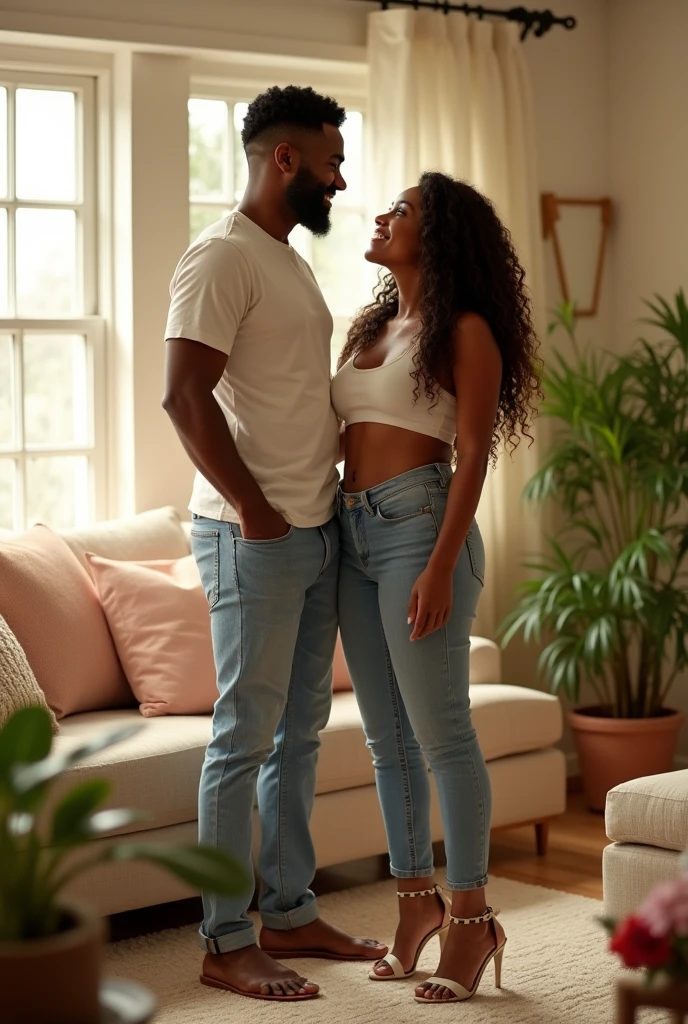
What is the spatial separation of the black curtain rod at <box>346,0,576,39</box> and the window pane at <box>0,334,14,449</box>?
1589mm

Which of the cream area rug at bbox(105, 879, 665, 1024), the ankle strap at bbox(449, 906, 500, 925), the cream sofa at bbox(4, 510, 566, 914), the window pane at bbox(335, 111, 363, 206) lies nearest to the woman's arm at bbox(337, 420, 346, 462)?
the cream sofa at bbox(4, 510, 566, 914)

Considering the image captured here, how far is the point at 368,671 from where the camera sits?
2.64 meters

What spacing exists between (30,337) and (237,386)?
156 centimetres

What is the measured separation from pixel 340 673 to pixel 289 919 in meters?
0.91

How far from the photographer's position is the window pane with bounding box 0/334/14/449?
3812 millimetres

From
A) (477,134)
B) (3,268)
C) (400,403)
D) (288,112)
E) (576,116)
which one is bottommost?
(400,403)

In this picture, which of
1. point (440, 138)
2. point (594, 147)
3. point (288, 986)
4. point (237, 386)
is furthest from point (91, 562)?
point (594, 147)

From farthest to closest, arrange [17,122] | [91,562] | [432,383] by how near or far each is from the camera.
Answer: [17,122] → [91,562] → [432,383]

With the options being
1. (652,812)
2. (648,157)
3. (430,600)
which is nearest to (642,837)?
(652,812)

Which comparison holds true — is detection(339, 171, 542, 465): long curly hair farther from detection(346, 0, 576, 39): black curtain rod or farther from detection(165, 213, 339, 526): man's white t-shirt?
detection(346, 0, 576, 39): black curtain rod

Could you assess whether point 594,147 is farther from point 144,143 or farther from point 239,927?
point 239,927

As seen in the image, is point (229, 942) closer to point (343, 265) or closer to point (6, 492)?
point (6, 492)

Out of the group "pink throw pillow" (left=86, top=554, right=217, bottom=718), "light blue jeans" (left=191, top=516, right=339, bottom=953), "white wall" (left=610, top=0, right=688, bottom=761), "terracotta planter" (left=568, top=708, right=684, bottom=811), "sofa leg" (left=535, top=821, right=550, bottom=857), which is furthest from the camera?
"white wall" (left=610, top=0, right=688, bottom=761)

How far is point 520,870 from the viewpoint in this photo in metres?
3.58
